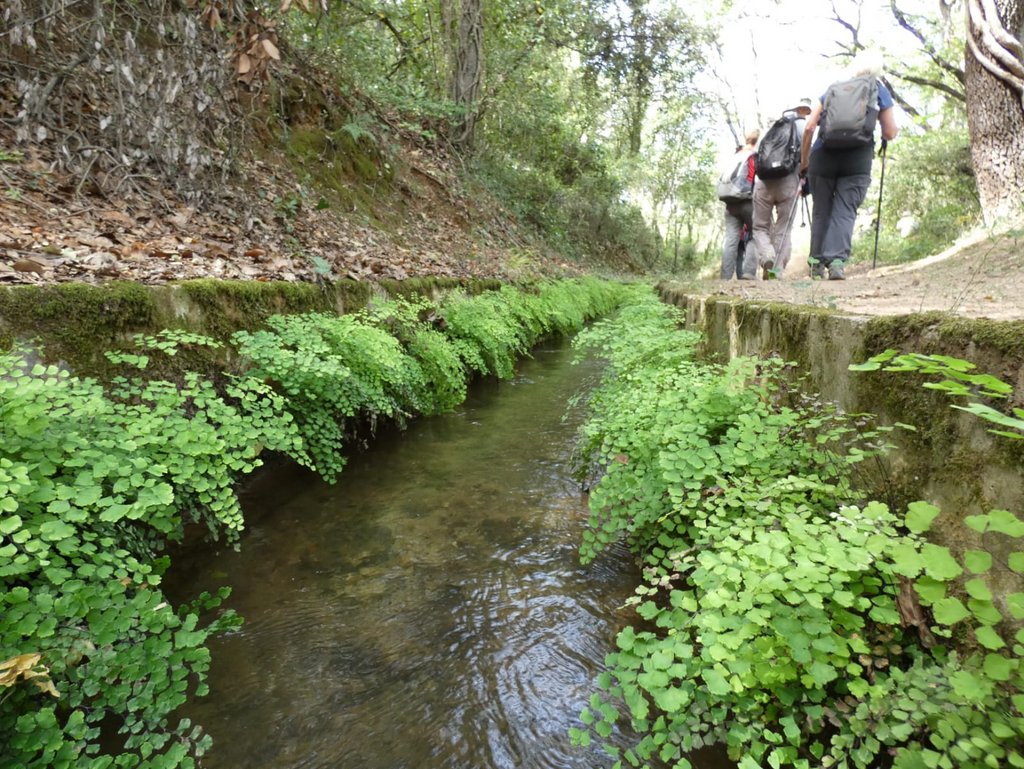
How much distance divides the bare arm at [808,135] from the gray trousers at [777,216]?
0.28 meters

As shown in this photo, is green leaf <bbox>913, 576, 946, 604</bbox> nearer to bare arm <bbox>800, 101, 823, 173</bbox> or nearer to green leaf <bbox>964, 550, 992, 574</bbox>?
green leaf <bbox>964, 550, 992, 574</bbox>

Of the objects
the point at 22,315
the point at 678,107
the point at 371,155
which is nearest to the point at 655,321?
the point at 22,315

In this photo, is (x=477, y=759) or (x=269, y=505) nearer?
(x=477, y=759)

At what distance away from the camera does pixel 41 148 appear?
420 cm

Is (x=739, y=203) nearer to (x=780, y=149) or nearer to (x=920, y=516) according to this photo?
(x=780, y=149)

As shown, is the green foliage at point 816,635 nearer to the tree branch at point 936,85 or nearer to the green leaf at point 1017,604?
the green leaf at point 1017,604

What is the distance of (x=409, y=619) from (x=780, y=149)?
596 centimetres

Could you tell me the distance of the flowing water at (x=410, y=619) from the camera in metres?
1.91

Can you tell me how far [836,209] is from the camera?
5.59 metres

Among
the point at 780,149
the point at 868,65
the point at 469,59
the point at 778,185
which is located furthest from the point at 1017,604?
the point at 469,59

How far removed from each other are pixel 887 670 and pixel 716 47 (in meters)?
26.8

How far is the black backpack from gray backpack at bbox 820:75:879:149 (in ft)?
2.55

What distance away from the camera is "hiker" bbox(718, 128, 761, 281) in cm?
711

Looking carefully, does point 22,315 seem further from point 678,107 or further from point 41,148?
point 678,107
